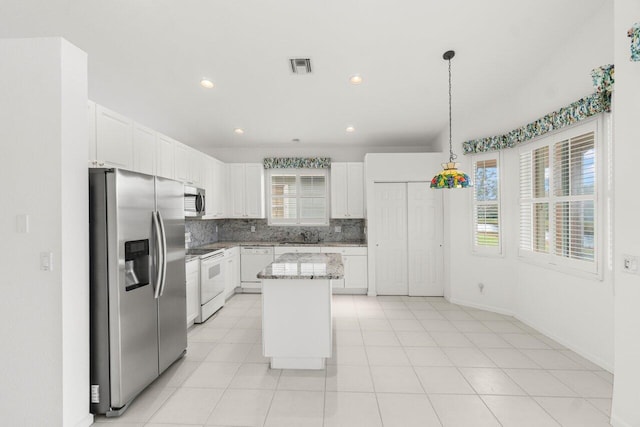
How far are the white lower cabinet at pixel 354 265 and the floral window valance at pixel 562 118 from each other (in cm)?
233

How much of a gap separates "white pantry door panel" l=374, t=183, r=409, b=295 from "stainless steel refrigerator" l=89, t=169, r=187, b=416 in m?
3.46

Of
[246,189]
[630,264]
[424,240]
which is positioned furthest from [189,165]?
[630,264]

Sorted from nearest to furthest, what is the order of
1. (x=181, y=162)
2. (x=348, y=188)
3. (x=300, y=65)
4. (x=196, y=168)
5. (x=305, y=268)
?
(x=305, y=268), (x=300, y=65), (x=181, y=162), (x=196, y=168), (x=348, y=188)

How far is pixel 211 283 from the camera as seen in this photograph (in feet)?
13.6

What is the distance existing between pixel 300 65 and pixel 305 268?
2322 millimetres

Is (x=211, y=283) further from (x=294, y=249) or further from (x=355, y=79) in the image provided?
(x=355, y=79)

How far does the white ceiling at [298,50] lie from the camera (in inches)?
105

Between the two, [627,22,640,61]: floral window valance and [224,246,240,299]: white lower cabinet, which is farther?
[224,246,240,299]: white lower cabinet

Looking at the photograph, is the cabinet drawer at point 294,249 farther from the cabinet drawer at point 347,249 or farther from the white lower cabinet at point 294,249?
the cabinet drawer at point 347,249

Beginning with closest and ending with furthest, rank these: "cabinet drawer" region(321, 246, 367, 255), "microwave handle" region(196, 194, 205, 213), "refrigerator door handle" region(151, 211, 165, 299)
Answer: "refrigerator door handle" region(151, 211, 165, 299), "microwave handle" region(196, 194, 205, 213), "cabinet drawer" region(321, 246, 367, 255)

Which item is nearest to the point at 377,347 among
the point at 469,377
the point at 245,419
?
the point at 469,377

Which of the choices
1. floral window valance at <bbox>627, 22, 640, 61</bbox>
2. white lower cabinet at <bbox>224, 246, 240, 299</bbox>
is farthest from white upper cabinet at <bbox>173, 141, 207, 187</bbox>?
floral window valance at <bbox>627, 22, 640, 61</bbox>

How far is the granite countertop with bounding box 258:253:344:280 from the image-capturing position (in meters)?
2.50

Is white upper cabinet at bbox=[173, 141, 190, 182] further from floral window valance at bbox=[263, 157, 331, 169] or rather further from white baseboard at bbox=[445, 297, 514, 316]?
white baseboard at bbox=[445, 297, 514, 316]
